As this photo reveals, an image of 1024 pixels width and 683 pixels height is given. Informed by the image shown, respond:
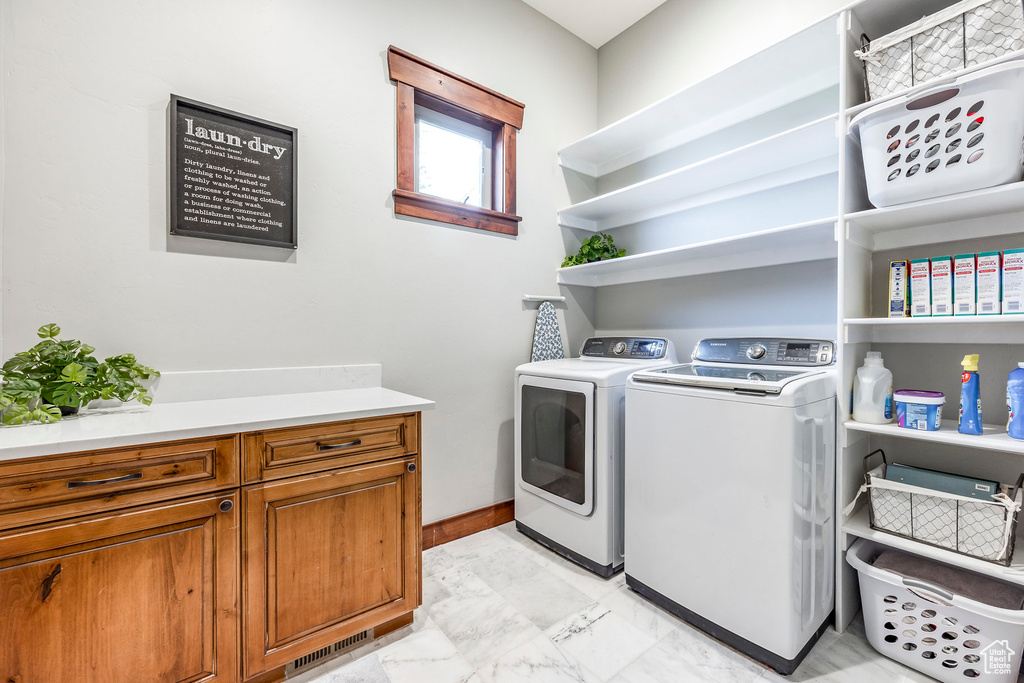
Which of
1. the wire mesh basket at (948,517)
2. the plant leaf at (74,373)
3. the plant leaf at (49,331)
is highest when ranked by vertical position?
the plant leaf at (49,331)

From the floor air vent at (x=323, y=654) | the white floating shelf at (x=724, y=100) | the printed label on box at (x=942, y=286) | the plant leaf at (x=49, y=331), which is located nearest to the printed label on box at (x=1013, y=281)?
the printed label on box at (x=942, y=286)

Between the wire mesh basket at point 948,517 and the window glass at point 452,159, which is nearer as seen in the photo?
the wire mesh basket at point 948,517

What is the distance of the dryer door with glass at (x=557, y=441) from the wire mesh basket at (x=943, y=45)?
1.52 metres

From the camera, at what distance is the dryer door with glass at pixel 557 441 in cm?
195

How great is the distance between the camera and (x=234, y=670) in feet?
4.07

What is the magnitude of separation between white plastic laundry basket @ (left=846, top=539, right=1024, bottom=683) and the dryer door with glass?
102 centimetres

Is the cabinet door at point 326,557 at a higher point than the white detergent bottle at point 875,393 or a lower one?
lower

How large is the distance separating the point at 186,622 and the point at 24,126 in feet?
5.17

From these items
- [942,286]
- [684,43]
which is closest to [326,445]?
[942,286]

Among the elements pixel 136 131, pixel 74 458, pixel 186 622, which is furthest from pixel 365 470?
pixel 136 131

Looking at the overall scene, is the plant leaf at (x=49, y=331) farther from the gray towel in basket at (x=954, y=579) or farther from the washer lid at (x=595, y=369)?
the gray towel in basket at (x=954, y=579)

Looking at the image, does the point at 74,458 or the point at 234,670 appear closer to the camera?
the point at 74,458

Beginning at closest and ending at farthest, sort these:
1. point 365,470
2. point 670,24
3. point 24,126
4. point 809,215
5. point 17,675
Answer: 1. point 17,675
2. point 24,126
3. point 365,470
4. point 809,215
5. point 670,24

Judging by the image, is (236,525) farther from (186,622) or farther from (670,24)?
(670,24)
